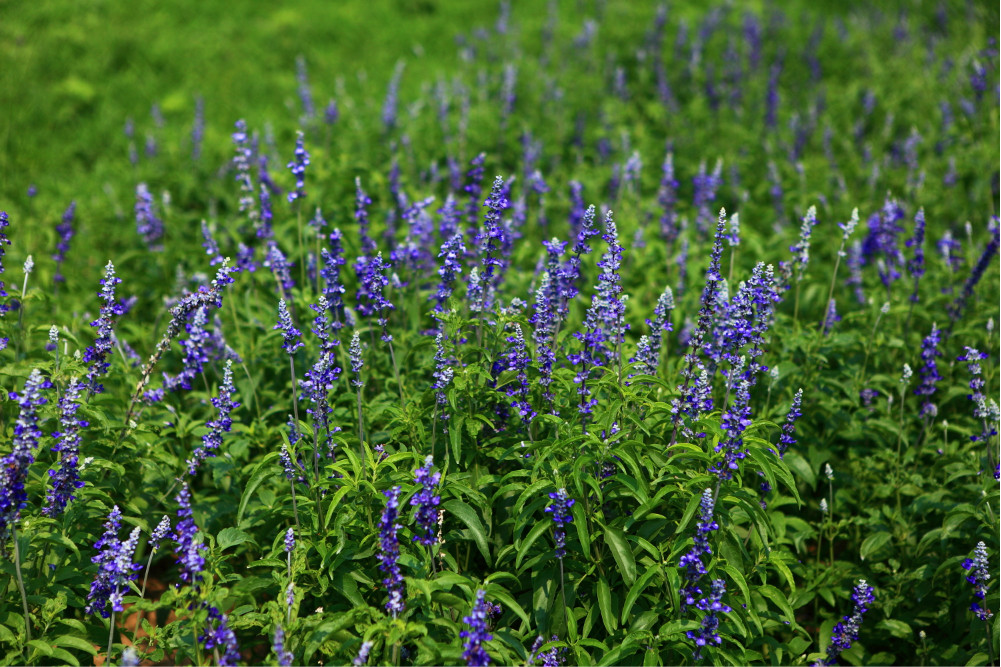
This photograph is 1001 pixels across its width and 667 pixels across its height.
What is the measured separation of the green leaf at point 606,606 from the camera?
12.0 feet

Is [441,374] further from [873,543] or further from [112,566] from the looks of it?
[873,543]

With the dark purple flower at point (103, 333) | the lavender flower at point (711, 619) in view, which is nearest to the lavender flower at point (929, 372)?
the lavender flower at point (711, 619)

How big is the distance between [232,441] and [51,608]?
4.28ft

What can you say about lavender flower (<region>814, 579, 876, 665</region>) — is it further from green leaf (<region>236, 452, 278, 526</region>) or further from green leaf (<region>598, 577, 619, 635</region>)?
green leaf (<region>236, 452, 278, 526</region>)

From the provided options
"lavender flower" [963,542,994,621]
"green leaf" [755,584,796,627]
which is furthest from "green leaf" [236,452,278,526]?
A: "lavender flower" [963,542,994,621]

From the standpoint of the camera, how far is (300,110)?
9.98 m

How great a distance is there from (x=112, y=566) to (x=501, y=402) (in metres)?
1.98

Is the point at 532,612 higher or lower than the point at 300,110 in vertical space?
lower

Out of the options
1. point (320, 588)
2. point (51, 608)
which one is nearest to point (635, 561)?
point (320, 588)

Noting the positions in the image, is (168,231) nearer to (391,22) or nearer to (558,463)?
(558,463)

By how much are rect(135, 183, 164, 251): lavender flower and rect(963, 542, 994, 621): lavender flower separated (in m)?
5.83

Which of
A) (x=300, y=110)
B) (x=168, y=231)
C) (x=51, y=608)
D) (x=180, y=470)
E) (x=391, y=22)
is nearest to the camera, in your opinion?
(x=51, y=608)

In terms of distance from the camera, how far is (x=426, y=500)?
3.28 metres

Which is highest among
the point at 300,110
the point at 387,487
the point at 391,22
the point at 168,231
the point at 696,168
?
the point at 391,22
